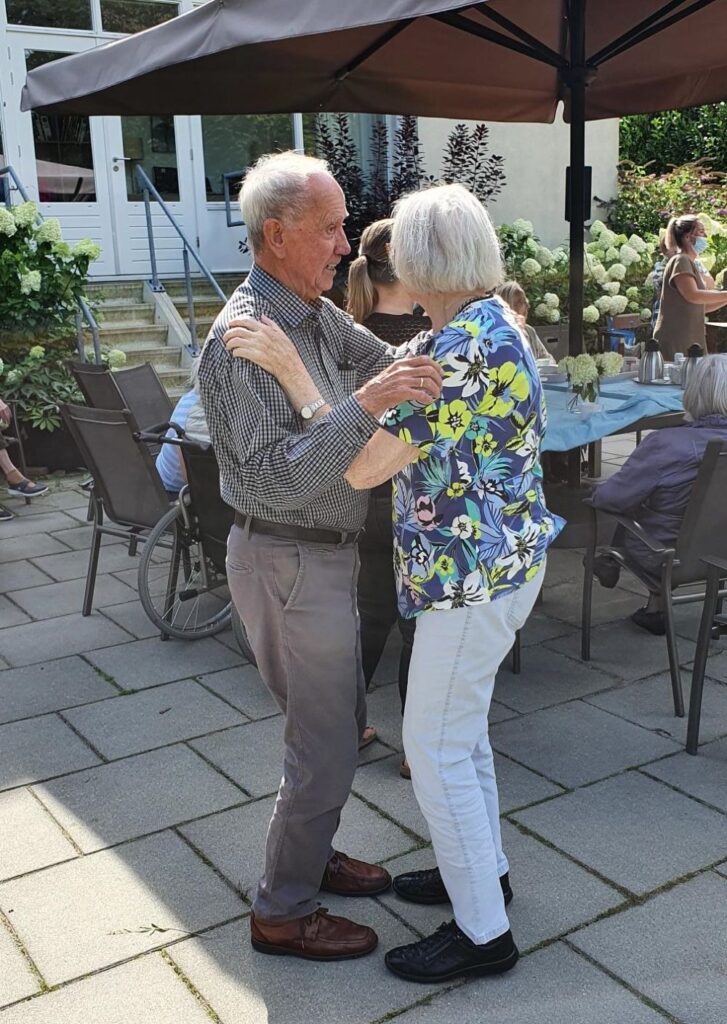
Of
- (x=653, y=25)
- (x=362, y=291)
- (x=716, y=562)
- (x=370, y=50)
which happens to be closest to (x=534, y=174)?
(x=370, y=50)

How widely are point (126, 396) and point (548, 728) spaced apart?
3358 millimetres

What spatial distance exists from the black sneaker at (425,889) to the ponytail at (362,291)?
186 cm

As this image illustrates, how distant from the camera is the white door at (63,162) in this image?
10.0m

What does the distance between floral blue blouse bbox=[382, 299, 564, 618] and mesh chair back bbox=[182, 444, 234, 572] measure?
1958mm

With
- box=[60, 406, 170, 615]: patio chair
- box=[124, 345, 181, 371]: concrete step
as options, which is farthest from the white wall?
box=[60, 406, 170, 615]: patio chair

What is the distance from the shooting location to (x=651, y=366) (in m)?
5.02

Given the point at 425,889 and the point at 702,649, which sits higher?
the point at 702,649

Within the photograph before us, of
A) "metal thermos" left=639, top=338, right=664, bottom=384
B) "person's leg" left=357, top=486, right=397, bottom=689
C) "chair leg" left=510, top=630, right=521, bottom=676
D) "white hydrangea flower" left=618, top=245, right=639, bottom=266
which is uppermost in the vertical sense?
"white hydrangea flower" left=618, top=245, right=639, bottom=266

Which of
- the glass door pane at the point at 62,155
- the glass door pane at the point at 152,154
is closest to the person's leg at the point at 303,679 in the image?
the glass door pane at the point at 62,155

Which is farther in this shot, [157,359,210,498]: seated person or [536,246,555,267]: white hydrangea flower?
[536,246,555,267]: white hydrangea flower

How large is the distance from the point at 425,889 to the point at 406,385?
132 centimetres

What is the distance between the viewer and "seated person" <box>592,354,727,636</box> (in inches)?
144

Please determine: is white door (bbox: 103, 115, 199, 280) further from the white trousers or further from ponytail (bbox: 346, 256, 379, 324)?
the white trousers

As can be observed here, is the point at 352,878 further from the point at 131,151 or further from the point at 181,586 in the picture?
the point at 131,151
